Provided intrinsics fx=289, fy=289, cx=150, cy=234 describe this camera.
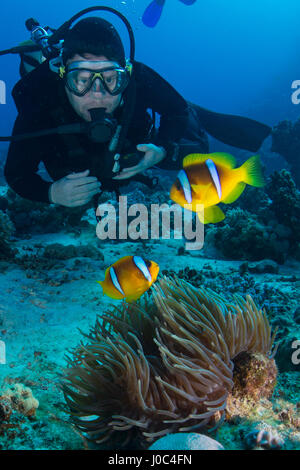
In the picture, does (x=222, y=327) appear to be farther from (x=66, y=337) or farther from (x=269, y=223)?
(x=269, y=223)

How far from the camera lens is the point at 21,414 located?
186 centimetres

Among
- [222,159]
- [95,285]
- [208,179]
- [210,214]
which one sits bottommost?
[95,285]

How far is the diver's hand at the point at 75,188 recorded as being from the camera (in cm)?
300

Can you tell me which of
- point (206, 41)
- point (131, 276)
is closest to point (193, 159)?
point (131, 276)

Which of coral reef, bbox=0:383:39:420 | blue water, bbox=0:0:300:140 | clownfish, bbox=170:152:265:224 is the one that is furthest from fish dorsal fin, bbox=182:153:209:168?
blue water, bbox=0:0:300:140

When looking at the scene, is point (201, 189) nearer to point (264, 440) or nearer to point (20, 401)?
point (264, 440)

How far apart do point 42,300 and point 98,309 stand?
0.75 meters

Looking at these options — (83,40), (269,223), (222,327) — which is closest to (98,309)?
(222,327)

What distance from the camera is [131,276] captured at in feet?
7.00

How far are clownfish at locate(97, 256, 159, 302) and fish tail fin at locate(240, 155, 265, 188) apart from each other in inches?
34.5

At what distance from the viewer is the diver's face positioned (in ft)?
10.4

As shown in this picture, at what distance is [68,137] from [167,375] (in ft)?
8.81

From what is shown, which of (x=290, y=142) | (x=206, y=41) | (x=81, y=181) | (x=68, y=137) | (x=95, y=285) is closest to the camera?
(x=81, y=181)

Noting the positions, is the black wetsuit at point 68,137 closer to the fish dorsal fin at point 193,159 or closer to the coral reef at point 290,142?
the fish dorsal fin at point 193,159
